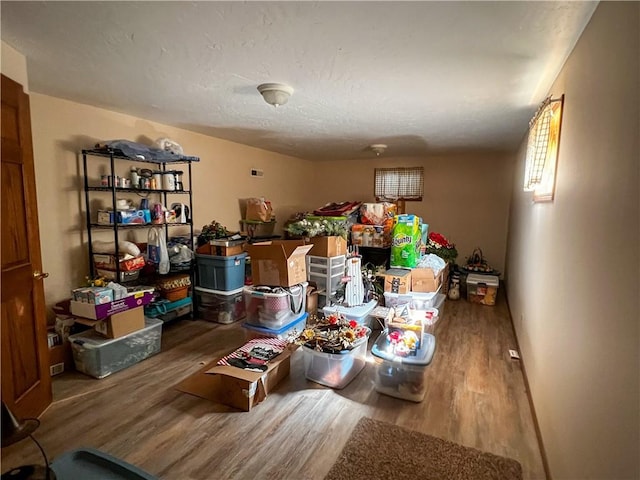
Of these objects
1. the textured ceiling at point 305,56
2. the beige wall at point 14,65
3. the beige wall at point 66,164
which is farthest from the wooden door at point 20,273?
the beige wall at point 66,164

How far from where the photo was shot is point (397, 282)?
3396 millimetres

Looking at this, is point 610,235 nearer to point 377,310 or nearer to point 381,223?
point 377,310

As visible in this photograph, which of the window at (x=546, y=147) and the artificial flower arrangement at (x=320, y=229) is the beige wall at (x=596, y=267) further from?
the artificial flower arrangement at (x=320, y=229)

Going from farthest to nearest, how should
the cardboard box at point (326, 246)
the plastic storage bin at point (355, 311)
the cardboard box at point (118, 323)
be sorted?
the cardboard box at point (326, 246), the plastic storage bin at point (355, 311), the cardboard box at point (118, 323)

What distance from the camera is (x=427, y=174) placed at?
A: 5.71 m

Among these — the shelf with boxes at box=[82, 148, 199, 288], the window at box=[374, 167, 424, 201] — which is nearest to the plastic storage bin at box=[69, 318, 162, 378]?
the shelf with boxes at box=[82, 148, 199, 288]

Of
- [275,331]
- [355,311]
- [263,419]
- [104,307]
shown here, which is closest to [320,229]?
[355,311]

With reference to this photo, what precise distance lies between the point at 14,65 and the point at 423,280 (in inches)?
144

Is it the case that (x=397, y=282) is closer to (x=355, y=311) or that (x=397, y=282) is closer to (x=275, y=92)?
(x=355, y=311)

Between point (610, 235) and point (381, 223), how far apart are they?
9.60ft

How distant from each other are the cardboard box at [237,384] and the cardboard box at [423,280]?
1749 millimetres

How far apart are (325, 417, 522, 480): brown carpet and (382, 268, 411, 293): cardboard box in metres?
1.64

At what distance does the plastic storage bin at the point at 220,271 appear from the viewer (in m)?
3.50

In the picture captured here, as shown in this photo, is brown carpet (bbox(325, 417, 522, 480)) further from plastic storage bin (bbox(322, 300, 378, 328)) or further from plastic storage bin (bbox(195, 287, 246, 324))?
plastic storage bin (bbox(195, 287, 246, 324))
